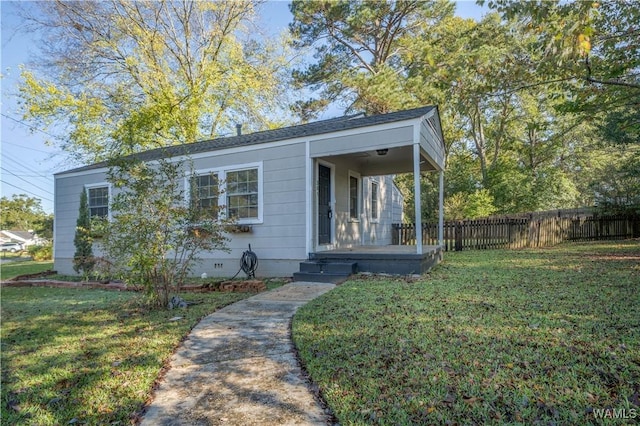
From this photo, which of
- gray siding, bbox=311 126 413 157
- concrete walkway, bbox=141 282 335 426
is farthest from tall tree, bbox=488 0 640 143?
concrete walkway, bbox=141 282 335 426

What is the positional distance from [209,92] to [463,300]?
1669 centimetres

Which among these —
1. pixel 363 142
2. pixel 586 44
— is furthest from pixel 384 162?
pixel 586 44

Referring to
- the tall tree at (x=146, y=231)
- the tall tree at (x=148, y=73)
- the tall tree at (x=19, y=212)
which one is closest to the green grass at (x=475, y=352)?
the tall tree at (x=146, y=231)

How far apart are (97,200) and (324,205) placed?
22.3 feet

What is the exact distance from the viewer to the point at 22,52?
14938mm

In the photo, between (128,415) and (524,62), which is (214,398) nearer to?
(128,415)

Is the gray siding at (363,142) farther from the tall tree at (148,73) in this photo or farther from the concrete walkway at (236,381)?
the tall tree at (148,73)

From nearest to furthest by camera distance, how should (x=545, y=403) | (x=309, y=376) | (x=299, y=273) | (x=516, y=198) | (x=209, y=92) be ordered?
1. (x=545, y=403)
2. (x=309, y=376)
3. (x=299, y=273)
4. (x=209, y=92)
5. (x=516, y=198)

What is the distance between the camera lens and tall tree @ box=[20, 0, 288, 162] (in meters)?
15.3

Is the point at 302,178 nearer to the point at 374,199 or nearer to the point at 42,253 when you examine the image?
the point at 374,199

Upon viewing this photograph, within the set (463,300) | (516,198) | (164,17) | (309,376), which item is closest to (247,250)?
(463,300)

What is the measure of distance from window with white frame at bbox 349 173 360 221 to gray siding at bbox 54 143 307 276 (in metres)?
2.73

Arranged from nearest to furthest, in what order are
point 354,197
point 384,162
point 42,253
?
point 384,162, point 354,197, point 42,253

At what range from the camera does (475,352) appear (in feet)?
9.14
